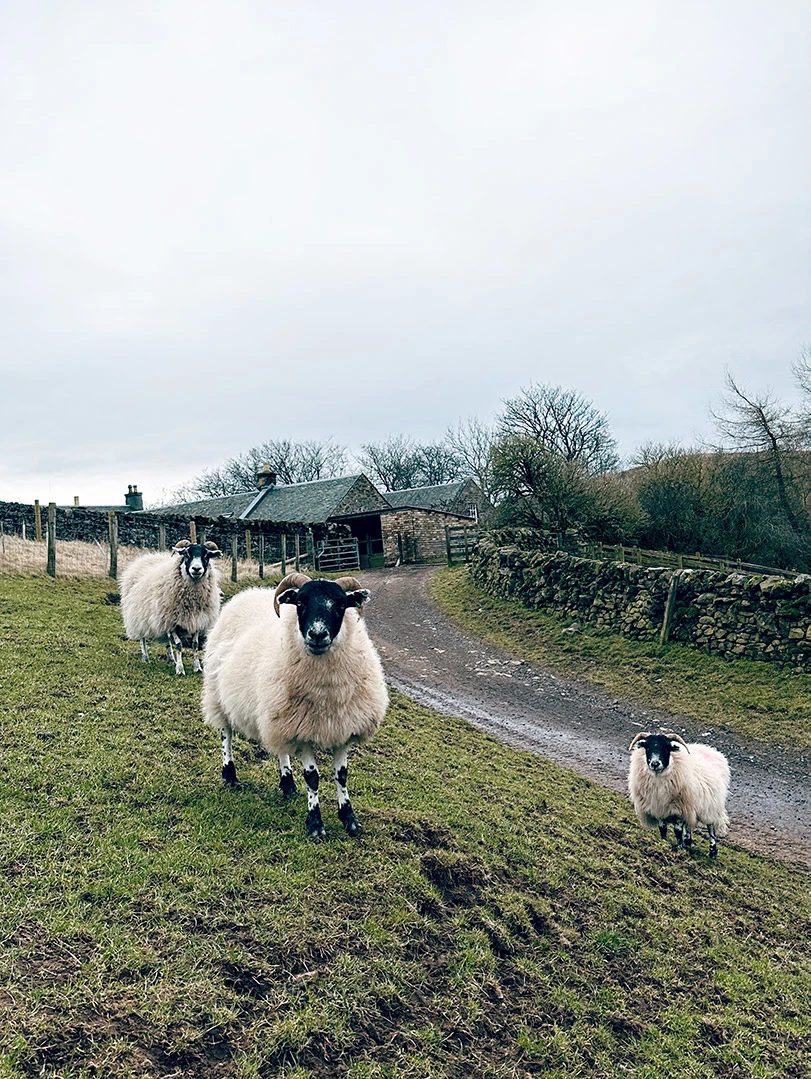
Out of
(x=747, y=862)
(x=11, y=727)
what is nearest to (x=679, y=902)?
(x=747, y=862)

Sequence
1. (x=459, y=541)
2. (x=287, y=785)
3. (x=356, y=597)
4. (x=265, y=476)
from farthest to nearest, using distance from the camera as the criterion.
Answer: (x=265, y=476), (x=459, y=541), (x=287, y=785), (x=356, y=597)

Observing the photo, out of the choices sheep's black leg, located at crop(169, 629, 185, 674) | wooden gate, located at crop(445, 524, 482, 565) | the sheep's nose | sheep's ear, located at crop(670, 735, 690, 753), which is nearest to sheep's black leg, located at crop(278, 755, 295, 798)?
the sheep's nose

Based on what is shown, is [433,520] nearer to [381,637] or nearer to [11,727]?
[381,637]

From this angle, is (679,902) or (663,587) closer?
(679,902)

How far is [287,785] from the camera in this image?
662 centimetres

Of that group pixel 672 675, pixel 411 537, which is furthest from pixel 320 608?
pixel 411 537

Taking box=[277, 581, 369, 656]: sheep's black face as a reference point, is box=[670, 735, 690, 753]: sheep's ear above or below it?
below

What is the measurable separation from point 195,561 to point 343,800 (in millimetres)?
6984

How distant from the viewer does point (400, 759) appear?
8688mm

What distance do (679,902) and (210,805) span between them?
4.76 meters

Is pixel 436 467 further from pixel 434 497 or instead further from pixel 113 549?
pixel 113 549

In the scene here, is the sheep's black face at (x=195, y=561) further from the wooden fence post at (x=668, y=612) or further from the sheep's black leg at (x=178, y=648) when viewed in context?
the wooden fence post at (x=668, y=612)

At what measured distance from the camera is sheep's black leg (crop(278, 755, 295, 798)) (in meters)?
6.59

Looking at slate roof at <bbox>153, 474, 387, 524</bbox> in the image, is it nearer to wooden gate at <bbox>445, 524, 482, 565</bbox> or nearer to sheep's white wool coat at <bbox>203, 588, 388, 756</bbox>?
wooden gate at <bbox>445, 524, 482, 565</bbox>
